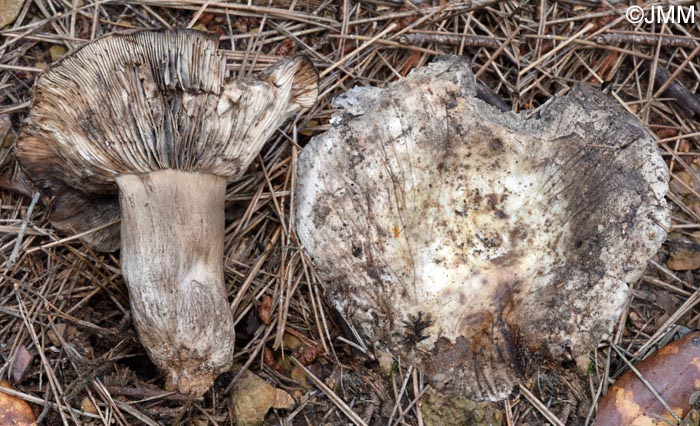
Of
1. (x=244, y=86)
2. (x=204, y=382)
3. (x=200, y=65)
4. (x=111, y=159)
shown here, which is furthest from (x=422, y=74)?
(x=204, y=382)

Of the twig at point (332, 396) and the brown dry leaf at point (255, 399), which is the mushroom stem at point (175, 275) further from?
the twig at point (332, 396)

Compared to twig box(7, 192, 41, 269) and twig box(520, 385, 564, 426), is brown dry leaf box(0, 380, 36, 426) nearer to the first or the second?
twig box(7, 192, 41, 269)

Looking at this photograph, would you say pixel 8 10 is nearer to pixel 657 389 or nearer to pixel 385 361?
pixel 385 361

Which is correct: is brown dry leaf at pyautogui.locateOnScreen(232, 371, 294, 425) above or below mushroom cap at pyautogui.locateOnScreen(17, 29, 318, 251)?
below

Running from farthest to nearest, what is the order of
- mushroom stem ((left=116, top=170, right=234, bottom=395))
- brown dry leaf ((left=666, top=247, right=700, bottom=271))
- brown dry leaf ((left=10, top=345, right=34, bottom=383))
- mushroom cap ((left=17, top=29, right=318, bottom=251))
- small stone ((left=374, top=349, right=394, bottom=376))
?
brown dry leaf ((left=666, top=247, right=700, bottom=271)) < small stone ((left=374, top=349, right=394, bottom=376)) < brown dry leaf ((left=10, top=345, right=34, bottom=383)) < mushroom stem ((left=116, top=170, right=234, bottom=395)) < mushroom cap ((left=17, top=29, right=318, bottom=251))

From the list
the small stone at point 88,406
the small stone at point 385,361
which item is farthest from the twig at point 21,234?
the small stone at point 385,361

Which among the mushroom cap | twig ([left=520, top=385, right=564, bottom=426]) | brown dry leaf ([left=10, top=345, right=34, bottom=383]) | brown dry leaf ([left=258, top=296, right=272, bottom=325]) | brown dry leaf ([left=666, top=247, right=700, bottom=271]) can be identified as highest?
the mushroom cap

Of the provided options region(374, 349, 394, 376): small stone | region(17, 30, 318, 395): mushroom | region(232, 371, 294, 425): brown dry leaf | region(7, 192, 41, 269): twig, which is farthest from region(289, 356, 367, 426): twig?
region(7, 192, 41, 269): twig
